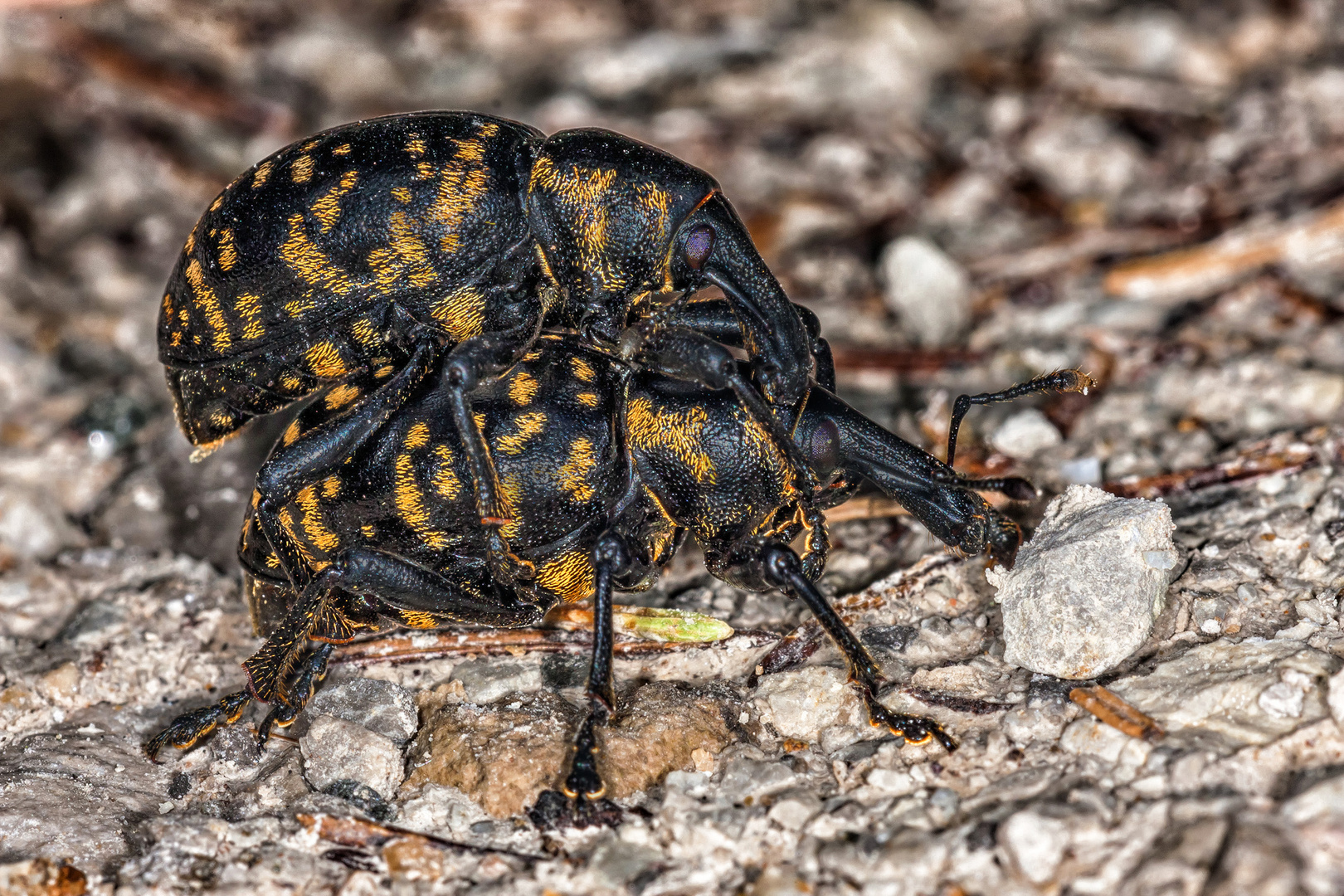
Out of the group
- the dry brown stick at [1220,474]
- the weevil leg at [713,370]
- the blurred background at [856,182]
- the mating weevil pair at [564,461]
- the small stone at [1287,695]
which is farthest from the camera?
the blurred background at [856,182]

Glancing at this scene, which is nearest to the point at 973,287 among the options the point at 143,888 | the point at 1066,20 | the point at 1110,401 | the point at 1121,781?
the point at 1110,401

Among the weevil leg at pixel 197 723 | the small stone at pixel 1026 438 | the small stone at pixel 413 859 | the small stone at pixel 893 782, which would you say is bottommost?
the small stone at pixel 893 782

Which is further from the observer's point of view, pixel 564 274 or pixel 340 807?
pixel 564 274

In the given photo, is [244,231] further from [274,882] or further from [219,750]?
[274,882]

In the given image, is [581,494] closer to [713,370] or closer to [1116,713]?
[713,370]

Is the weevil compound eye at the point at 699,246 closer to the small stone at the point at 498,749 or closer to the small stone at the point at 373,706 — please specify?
the small stone at the point at 498,749

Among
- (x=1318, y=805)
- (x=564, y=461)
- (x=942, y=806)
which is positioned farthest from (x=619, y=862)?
(x=1318, y=805)

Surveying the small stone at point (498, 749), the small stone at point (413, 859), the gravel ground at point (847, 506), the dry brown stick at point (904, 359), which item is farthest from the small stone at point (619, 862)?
the dry brown stick at point (904, 359)
